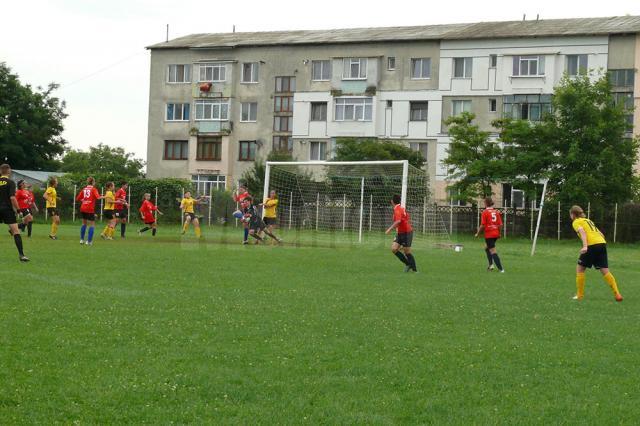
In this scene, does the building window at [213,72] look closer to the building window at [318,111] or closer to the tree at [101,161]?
the building window at [318,111]

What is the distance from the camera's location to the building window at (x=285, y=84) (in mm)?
70875

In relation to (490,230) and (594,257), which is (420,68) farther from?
(594,257)

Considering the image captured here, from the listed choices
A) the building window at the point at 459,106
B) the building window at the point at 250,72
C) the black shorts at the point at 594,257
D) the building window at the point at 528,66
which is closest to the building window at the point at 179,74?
the building window at the point at 250,72

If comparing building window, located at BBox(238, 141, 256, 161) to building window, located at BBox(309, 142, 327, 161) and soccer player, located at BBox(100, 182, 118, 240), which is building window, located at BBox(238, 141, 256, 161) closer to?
building window, located at BBox(309, 142, 327, 161)

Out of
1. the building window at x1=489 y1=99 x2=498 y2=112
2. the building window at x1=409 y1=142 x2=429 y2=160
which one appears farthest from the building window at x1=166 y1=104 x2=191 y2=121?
the building window at x1=489 y1=99 x2=498 y2=112

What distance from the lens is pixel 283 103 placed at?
7150 centimetres

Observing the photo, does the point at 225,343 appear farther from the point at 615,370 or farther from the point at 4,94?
the point at 4,94

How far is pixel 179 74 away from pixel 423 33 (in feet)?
66.3

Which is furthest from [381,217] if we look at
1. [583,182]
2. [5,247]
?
[5,247]

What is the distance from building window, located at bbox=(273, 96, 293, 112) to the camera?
234 feet

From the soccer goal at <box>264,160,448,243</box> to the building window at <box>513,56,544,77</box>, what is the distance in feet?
70.9

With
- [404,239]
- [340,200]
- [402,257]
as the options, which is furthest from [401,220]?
[340,200]

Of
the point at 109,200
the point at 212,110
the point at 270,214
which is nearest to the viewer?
the point at 109,200

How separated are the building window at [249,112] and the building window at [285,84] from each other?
2.65 m
